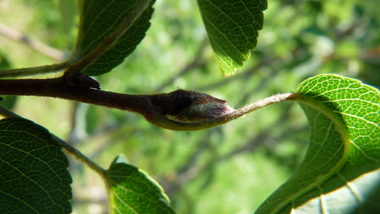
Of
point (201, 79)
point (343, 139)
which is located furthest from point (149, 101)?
point (201, 79)

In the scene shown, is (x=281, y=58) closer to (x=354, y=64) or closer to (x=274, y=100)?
(x=354, y=64)

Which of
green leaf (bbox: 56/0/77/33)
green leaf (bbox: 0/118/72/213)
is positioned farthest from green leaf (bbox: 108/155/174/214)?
green leaf (bbox: 56/0/77/33)


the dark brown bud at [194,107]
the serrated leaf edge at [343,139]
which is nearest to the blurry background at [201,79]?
the dark brown bud at [194,107]

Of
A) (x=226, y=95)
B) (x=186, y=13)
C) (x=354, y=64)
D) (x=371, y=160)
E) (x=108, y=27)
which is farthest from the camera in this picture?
(x=226, y=95)

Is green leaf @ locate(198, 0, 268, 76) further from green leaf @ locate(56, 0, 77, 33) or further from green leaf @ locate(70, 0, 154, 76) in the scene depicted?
green leaf @ locate(56, 0, 77, 33)

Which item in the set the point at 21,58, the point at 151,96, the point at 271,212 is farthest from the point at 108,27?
the point at 21,58
